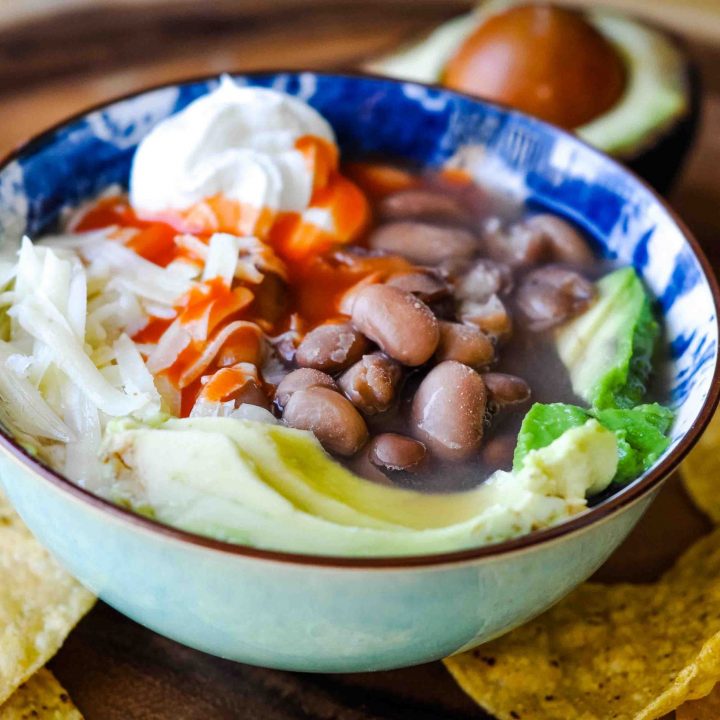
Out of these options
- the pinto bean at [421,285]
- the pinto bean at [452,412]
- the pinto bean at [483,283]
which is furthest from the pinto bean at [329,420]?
the pinto bean at [483,283]

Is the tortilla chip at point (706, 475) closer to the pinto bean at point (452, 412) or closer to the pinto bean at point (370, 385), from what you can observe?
the pinto bean at point (452, 412)

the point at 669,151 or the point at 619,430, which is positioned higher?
the point at 619,430

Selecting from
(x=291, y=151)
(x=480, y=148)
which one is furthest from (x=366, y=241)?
(x=480, y=148)

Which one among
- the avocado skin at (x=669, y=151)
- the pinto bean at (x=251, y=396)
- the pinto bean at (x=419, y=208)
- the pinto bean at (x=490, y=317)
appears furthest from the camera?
the avocado skin at (x=669, y=151)

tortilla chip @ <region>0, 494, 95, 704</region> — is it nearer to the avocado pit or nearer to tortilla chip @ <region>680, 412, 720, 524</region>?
tortilla chip @ <region>680, 412, 720, 524</region>

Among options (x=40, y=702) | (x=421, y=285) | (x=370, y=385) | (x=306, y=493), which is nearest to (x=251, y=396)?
(x=370, y=385)

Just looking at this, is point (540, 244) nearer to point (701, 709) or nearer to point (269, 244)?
point (269, 244)

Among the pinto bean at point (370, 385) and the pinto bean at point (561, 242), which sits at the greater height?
the pinto bean at point (370, 385)

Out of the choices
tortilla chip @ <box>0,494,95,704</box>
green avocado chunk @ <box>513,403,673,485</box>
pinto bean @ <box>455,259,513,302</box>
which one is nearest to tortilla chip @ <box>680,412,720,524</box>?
green avocado chunk @ <box>513,403,673,485</box>
